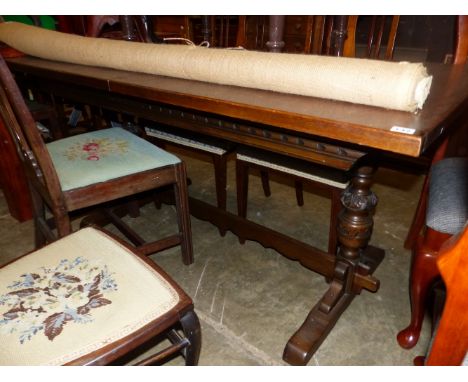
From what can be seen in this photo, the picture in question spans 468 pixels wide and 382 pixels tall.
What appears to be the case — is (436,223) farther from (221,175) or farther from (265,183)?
(265,183)

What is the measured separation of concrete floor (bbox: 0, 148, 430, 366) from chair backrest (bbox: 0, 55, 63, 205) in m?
0.69

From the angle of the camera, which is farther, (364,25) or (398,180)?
(364,25)

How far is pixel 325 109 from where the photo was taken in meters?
0.74

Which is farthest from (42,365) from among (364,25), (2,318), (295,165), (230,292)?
(364,25)

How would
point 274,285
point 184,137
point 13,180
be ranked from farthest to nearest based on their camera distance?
point 13,180 → point 184,137 → point 274,285

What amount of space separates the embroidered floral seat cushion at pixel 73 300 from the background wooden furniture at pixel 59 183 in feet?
0.38

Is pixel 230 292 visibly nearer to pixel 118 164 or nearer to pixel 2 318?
pixel 118 164

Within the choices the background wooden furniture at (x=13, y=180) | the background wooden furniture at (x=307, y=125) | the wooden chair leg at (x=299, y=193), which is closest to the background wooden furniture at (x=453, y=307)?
the background wooden furniture at (x=307, y=125)

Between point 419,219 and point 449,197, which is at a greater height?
point 449,197

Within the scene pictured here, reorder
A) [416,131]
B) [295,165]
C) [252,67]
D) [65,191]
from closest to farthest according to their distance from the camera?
[416,131], [252,67], [65,191], [295,165]

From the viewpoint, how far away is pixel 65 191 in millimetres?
1161

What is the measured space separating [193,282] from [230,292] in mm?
180

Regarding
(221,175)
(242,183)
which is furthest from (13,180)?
(242,183)

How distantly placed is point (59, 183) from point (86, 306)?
526mm
